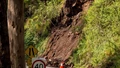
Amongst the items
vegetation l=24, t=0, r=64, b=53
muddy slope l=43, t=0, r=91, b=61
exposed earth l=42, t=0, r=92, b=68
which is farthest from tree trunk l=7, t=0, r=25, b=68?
vegetation l=24, t=0, r=64, b=53

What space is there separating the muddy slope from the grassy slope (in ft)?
2.40

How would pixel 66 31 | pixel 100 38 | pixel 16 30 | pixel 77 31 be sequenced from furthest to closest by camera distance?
1. pixel 66 31
2. pixel 77 31
3. pixel 100 38
4. pixel 16 30

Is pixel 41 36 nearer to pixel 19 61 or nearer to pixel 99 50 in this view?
pixel 99 50

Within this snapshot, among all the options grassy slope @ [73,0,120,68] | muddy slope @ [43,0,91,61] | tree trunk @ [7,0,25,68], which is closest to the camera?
tree trunk @ [7,0,25,68]

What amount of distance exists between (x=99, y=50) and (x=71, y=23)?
4.24m

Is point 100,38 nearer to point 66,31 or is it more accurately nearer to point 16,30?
point 66,31

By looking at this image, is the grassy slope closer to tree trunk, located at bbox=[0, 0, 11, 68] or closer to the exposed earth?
the exposed earth

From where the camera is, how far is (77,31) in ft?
55.8

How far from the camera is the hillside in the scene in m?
14.2

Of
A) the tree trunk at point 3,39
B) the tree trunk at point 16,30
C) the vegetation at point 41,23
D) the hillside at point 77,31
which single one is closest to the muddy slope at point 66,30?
the hillside at point 77,31

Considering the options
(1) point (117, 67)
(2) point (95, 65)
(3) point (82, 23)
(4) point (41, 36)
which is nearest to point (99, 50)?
(2) point (95, 65)

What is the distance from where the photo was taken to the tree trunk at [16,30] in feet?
36.2

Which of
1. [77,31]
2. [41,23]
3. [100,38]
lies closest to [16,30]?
[100,38]

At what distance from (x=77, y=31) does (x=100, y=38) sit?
88.5 inches
